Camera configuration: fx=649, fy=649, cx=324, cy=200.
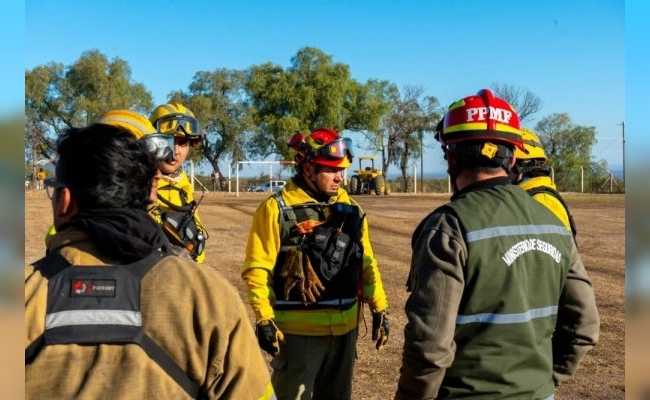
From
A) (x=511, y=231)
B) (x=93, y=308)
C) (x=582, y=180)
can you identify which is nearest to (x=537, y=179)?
(x=511, y=231)

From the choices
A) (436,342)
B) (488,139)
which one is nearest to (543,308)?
(436,342)

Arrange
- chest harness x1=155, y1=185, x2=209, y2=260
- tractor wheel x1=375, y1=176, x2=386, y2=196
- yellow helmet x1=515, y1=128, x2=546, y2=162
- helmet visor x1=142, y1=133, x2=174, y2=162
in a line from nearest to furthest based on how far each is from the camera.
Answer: helmet visor x1=142, y1=133, x2=174, y2=162 < chest harness x1=155, y1=185, x2=209, y2=260 < yellow helmet x1=515, y1=128, x2=546, y2=162 < tractor wheel x1=375, y1=176, x2=386, y2=196

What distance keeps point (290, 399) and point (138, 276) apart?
2.61 metres

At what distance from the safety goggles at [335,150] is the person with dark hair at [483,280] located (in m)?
1.70

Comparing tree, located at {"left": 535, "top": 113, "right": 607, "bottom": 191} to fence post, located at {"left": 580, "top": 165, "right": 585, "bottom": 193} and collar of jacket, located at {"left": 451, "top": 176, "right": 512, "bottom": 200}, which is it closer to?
fence post, located at {"left": 580, "top": 165, "right": 585, "bottom": 193}

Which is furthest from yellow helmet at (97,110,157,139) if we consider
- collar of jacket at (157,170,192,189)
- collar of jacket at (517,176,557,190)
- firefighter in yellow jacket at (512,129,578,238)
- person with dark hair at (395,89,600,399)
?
Result: collar of jacket at (517,176,557,190)

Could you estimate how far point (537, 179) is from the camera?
16.1 ft

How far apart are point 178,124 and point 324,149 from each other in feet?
3.48

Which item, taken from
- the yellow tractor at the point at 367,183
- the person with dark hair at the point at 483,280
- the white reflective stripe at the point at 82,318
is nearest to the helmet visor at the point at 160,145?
the white reflective stripe at the point at 82,318

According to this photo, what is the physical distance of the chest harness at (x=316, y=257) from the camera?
4.29 m

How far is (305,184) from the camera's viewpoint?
4.58m

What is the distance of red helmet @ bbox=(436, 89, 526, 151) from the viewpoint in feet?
9.18

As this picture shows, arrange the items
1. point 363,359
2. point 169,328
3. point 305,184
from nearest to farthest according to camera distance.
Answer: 1. point 169,328
2. point 305,184
3. point 363,359
